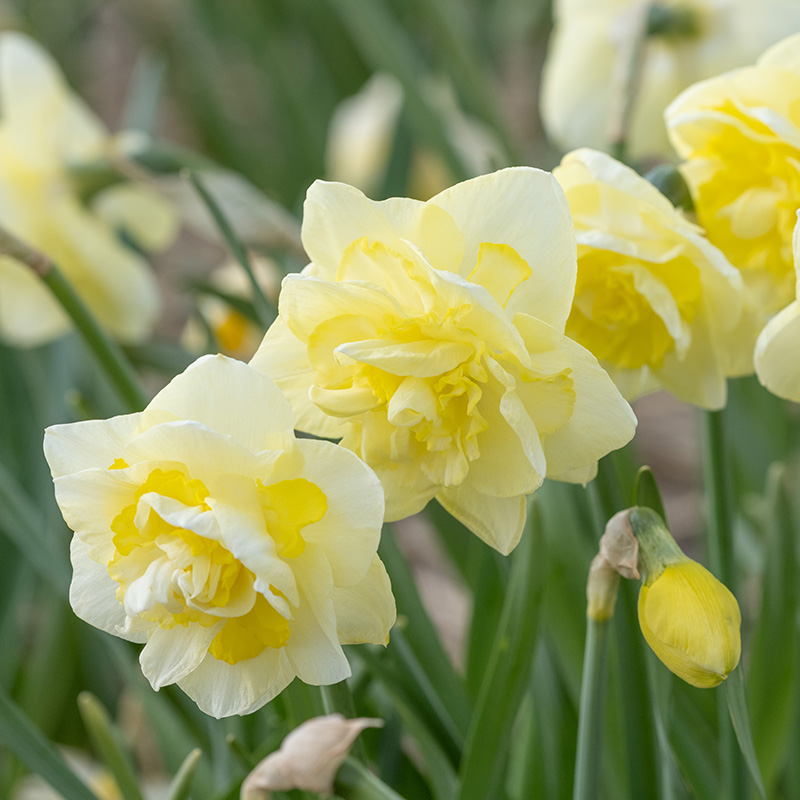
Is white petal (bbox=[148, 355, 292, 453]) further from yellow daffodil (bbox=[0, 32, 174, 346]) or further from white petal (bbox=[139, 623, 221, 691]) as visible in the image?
yellow daffodil (bbox=[0, 32, 174, 346])

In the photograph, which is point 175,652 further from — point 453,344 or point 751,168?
point 751,168

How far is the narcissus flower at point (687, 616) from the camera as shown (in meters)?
0.34

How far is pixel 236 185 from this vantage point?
29.0 inches

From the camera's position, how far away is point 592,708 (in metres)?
0.41

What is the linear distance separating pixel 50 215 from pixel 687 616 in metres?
0.83

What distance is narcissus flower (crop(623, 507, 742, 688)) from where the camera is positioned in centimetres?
34

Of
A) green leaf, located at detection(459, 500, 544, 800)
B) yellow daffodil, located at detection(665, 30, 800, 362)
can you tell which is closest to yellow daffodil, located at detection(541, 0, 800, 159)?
yellow daffodil, located at detection(665, 30, 800, 362)

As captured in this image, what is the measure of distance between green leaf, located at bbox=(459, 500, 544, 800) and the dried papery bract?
0.19m

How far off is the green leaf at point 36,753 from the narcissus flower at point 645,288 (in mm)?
384

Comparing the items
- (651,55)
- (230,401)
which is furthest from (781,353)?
(651,55)

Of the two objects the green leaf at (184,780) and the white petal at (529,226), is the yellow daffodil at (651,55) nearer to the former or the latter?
the white petal at (529,226)

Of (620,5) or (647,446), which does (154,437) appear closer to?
(620,5)

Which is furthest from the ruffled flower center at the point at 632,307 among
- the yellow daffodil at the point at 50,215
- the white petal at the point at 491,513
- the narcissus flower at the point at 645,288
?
the yellow daffodil at the point at 50,215

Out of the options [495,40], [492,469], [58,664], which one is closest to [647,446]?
[495,40]
